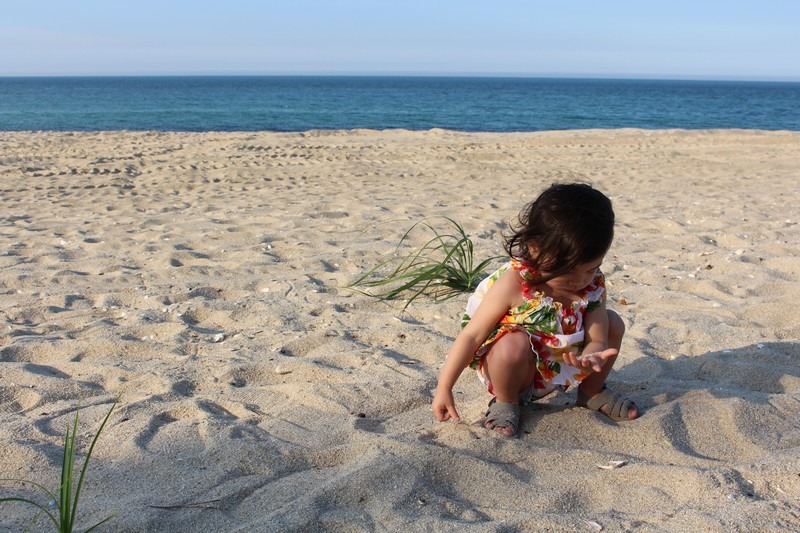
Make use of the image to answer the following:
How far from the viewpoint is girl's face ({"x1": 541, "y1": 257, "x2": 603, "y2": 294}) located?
2.03 m

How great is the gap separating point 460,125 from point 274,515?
21.1 meters

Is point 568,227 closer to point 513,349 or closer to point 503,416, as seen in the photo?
point 513,349

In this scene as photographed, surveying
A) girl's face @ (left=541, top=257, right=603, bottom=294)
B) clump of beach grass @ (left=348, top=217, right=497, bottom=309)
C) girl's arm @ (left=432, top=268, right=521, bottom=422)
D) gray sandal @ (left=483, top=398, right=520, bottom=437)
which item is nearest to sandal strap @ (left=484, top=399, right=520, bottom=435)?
gray sandal @ (left=483, top=398, right=520, bottom=437)

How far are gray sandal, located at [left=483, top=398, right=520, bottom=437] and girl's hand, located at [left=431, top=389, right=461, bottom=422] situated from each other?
0.11 meters

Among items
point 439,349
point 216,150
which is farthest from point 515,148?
point 439,349

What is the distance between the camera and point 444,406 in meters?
2.10

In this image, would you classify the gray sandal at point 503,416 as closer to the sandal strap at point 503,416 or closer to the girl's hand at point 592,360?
the sandal strap at point 503,416

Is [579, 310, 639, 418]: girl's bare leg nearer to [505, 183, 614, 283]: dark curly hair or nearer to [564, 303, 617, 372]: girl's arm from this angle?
[564, 303, 617, 372]: girl's arm

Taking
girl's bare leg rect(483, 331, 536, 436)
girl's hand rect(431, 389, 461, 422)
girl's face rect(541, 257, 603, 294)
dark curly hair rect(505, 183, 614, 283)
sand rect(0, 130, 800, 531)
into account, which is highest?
dark curly hair rect(505, 183, 614, 283)

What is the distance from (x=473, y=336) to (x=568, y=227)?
43cm

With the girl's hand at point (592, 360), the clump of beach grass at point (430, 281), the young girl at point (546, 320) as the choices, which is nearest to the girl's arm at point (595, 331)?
the young girl at point (546, 320)

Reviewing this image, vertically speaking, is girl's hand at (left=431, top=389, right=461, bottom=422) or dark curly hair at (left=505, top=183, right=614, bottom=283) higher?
dark curly hair at (left=505, top=183, right=614, bottom=283)

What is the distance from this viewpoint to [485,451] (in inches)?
78.7

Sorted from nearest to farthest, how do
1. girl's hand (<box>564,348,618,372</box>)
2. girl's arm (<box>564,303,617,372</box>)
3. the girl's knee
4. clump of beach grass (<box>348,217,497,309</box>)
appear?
girl's hand (<box>564,348,618,372</box>) → the girl's knee → girl's arm (<box>564,303,617,372</box>) → clump of beach grass (<box>348,217,497,309</box>)
